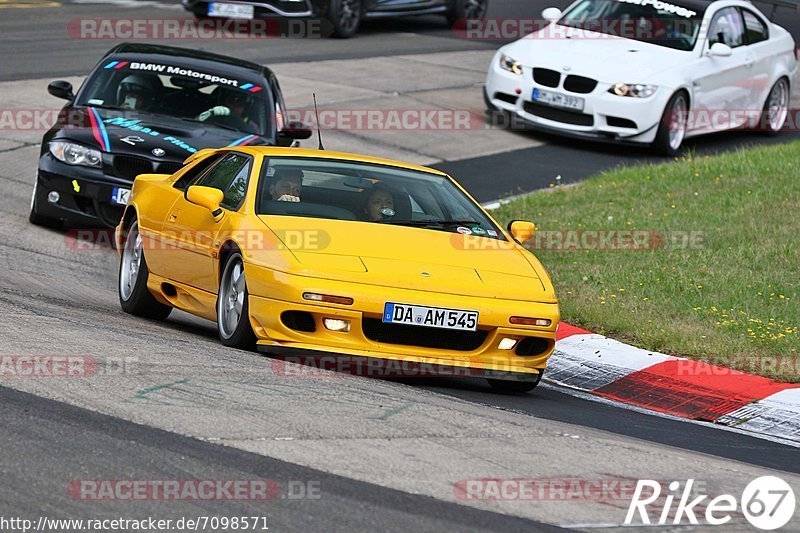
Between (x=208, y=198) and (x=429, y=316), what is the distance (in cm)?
164

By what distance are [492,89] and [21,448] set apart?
13.0 meters

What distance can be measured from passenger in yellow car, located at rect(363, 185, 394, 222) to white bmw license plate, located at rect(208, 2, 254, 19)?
14485 mm

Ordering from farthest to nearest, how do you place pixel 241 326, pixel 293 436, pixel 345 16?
pixel 345 16
pixel 241 326
pixel 293 436

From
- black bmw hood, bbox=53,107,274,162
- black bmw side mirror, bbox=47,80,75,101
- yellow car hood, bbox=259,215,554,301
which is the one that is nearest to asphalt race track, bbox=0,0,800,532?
yellow car hood, bbox=259,215,554,301

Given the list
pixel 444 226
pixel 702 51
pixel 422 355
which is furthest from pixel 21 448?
pixel 702 51

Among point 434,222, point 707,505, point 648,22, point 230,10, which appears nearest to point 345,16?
point 230,10

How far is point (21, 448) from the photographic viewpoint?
5.34 metres

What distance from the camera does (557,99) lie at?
674 inches

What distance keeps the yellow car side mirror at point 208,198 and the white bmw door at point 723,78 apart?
406 inches

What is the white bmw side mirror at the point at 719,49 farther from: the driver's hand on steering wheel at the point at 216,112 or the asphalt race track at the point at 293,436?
the asphalt race track at the point at 293,436

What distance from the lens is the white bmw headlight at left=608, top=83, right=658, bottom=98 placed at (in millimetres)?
16781

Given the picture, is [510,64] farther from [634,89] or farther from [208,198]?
[208,198]

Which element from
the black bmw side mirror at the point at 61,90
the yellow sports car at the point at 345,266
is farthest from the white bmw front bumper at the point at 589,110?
the yellow sports car at the point at 345,266

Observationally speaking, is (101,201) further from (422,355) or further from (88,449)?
(88,449)
